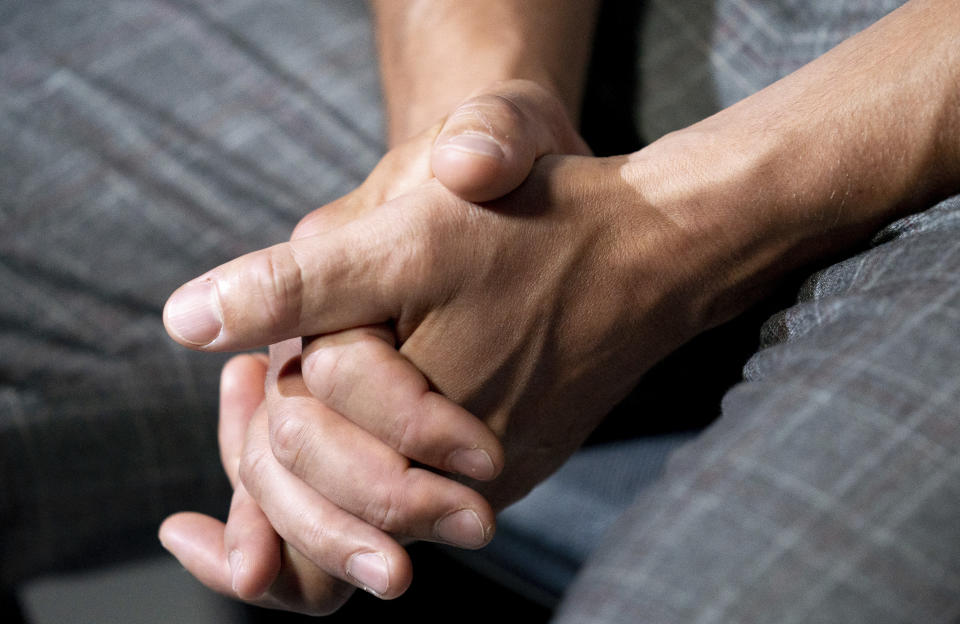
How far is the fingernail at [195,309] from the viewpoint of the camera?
0.46 m

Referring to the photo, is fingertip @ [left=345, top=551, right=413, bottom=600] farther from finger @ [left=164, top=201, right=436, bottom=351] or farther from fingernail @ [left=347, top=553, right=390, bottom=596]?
finger @ [left=164, top=201, right=436, bottom=351]

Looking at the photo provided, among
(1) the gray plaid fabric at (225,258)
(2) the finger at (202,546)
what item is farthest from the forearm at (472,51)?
(2) the finger at (202,546)

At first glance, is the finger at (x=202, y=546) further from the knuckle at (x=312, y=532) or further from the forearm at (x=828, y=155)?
the forearm at (x=828, y=155)

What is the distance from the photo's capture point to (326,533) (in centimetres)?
50

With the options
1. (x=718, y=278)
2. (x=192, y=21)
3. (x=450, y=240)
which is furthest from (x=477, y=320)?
(x=192, y=21)

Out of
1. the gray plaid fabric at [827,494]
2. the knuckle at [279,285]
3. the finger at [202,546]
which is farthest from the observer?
the finger at [202,546]

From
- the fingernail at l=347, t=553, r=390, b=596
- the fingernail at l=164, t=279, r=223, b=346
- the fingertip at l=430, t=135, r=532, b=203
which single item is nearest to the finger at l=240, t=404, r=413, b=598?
the fingernail at l=347, t=553, r=390, b=596

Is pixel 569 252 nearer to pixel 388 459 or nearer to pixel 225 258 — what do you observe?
pixel 388 459

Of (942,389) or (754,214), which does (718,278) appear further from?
(942,389)

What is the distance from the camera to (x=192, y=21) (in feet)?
2.72

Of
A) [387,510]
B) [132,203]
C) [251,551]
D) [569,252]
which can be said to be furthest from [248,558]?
[132,203]

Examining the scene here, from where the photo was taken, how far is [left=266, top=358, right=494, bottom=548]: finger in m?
0.49

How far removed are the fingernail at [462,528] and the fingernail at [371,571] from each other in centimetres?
4

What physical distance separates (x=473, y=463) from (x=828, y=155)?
0.29m
